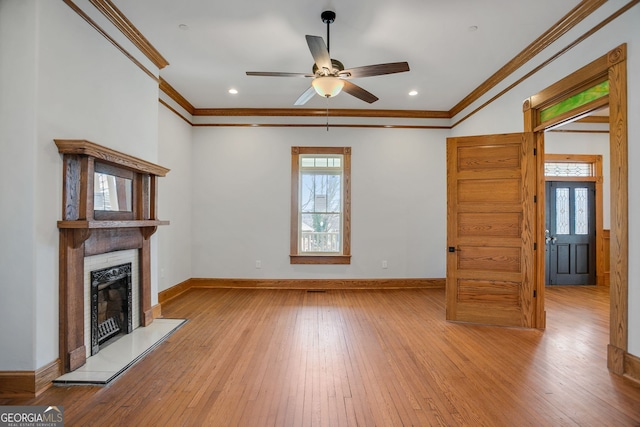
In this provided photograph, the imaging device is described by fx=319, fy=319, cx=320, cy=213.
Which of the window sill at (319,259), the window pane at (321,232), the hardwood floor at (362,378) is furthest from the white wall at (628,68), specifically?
the window sill at (319,259)

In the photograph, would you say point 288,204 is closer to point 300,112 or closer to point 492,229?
point 300,112

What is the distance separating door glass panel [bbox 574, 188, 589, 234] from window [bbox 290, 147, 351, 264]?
4383 millimetres

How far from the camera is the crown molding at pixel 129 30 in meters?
2.82

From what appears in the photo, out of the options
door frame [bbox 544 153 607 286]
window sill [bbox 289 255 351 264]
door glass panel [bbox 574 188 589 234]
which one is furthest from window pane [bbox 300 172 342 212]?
door glass panel [bbox 574 188 589 234]

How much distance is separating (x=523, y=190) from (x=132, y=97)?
438 cm

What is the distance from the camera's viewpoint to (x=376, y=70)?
115 inches

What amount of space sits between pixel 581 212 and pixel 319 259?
199 inches

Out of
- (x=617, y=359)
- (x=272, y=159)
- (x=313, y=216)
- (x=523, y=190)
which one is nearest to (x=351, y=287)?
(x=313, y=216)

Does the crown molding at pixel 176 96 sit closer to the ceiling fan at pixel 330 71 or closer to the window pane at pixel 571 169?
the ceiling fan at pixel 330 71

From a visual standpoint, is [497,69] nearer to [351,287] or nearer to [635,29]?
[635,29]

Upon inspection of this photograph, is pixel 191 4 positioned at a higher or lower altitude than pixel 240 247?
higher

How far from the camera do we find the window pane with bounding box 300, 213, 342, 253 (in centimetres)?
574

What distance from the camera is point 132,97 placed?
336cm

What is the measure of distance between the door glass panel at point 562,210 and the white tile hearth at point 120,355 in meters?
6.67
